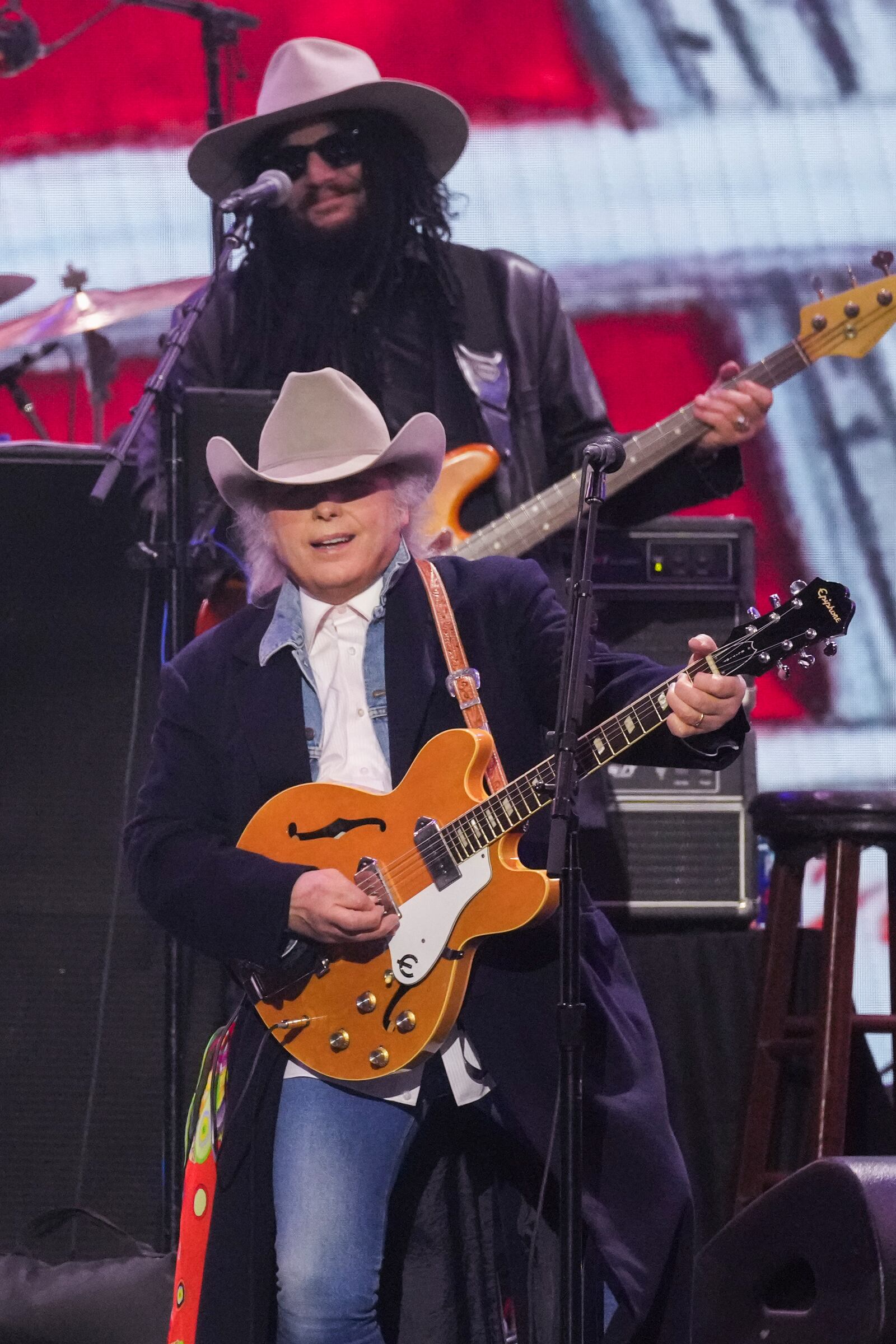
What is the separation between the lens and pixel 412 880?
8.61 ft

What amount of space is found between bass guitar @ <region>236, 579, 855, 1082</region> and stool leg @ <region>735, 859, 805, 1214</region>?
1.50m

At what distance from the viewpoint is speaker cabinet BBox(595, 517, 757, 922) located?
411 centimetres

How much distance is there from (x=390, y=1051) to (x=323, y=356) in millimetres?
2161

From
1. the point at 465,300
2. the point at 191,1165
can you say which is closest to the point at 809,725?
the point at 465,300

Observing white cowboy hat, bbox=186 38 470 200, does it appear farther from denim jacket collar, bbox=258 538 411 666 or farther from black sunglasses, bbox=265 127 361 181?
denim jacket collar, bbox=258 538 411 666

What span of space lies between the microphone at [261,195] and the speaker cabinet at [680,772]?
3.82 ft

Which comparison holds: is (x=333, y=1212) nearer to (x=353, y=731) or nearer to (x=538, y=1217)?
(x=538, y=1217)

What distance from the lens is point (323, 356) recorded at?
4207 mm

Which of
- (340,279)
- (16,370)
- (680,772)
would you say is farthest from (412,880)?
(16,370)

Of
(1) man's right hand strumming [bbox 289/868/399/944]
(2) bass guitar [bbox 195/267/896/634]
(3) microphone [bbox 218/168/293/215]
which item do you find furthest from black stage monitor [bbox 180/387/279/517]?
(1) man's right hand strumming [bbox 289/868/399/944]

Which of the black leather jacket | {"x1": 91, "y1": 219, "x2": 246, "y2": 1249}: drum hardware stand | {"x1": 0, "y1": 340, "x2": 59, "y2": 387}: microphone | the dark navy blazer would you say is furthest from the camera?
{"x1": 0, "y1": 340, "x2": 59, "y2": 387}: microphone

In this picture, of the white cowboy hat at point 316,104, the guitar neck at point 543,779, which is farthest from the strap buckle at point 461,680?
the white cowboy hat at point 316,104

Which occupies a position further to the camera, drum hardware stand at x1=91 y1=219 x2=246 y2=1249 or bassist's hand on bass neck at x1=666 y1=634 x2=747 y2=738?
drum hardware stand at x1=91 y1=219 x2=246 y2=1249

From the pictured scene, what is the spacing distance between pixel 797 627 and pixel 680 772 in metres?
1.90
